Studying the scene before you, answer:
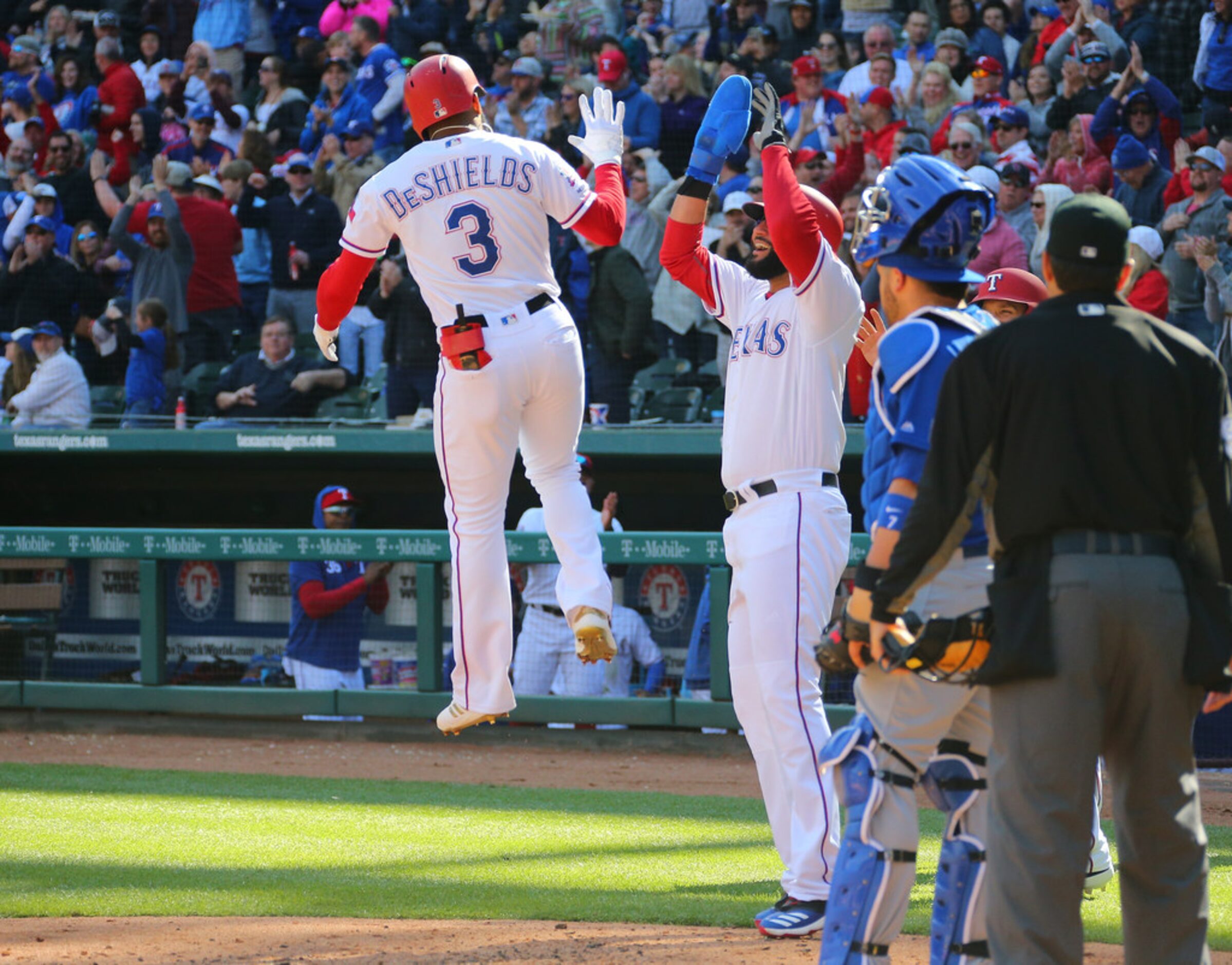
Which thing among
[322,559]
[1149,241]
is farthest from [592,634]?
[1149,241]

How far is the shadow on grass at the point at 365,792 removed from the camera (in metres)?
7.11

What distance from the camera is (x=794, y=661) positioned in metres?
4.34

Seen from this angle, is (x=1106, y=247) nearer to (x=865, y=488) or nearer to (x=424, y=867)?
(x=865, y=488)

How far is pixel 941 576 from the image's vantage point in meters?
3.24

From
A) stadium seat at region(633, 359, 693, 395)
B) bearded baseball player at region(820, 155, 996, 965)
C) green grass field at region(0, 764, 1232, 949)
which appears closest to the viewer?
bearded baseball player at region(820, 155, 996, 965)

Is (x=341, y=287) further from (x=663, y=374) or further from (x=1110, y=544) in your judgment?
(x=663, y=374)

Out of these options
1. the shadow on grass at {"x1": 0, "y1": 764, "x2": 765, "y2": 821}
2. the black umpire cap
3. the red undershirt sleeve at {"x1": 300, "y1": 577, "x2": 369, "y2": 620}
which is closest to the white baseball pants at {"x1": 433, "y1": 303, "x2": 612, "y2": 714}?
the black umpire cap

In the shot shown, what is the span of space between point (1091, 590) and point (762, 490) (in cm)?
172

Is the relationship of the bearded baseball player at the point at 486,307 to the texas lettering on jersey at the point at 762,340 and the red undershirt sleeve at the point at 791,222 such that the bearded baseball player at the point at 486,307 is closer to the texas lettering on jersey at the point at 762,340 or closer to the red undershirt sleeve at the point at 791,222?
the texas lettering on jersey at the point at 762,340

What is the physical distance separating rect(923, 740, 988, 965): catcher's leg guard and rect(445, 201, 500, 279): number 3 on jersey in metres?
1.98

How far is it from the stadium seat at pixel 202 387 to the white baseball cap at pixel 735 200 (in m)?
3.72

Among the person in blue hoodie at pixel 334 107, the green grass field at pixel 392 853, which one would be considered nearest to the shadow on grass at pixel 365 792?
the green grass field at pixel 392 853

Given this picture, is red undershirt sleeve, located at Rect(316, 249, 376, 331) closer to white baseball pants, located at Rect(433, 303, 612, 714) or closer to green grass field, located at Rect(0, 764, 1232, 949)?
white baseball pants, located at Rect(433, 303, 612, 714)

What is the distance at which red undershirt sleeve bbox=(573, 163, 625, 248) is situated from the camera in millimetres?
4590
